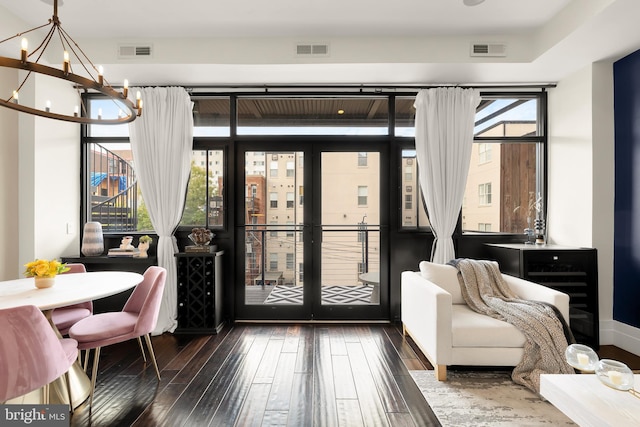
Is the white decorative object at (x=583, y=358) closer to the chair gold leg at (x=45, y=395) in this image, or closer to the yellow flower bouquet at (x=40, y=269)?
the chair gold leg at (x=45, y=395)

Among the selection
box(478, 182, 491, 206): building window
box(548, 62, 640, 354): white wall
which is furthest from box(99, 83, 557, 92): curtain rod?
box(478, 182, 491, 206): building window

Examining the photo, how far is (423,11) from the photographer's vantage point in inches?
120

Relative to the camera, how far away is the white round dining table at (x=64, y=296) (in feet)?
6.55

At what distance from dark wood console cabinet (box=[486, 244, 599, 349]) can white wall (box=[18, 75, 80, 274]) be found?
4.99 metres

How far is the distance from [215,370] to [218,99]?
3076 mm

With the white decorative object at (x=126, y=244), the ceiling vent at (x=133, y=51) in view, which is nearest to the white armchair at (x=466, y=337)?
the white decorative object at (x=126, y=244)

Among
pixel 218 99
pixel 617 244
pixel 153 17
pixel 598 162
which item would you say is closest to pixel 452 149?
pixel 598 162

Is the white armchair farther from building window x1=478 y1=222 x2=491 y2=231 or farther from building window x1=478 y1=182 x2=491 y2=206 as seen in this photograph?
building window x1=478 y1=182 x2=491 y2=206

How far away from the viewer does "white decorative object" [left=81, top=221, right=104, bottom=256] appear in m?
3.82

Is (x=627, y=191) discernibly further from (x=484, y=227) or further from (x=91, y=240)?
(x=91, y=240)

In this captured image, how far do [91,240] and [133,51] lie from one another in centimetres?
211

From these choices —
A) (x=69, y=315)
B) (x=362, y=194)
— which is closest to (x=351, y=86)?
(x=362, y=194)

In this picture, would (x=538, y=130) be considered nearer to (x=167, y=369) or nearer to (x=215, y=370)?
(x=215, y=370)

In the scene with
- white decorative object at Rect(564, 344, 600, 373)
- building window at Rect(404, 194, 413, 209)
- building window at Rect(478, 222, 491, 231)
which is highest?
building window at Rect(404, 194, 413, 209)
